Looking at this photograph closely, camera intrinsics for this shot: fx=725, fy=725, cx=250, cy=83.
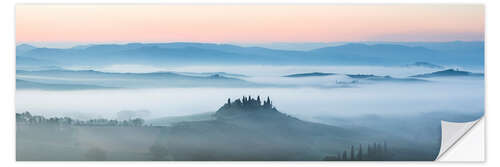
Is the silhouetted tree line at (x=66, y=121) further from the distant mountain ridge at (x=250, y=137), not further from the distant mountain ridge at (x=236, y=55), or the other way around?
the distant mountain ridge at (x=236, y=55)

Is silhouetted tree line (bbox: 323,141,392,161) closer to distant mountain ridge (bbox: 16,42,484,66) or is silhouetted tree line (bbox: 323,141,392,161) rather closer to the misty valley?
the misty valley

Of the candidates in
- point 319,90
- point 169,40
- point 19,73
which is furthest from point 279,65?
point 19,73

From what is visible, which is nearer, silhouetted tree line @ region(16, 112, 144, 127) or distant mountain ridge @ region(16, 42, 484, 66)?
silhouetted tree line @ region(16, 112, 144, 127)

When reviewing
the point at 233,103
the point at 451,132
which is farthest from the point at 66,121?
the point at 451,132

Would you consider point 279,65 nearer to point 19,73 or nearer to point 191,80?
point 191,80

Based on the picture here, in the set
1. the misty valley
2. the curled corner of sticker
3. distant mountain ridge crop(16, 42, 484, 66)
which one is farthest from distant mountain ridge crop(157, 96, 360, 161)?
the curled corner of sticker

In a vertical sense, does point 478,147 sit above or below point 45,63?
below
